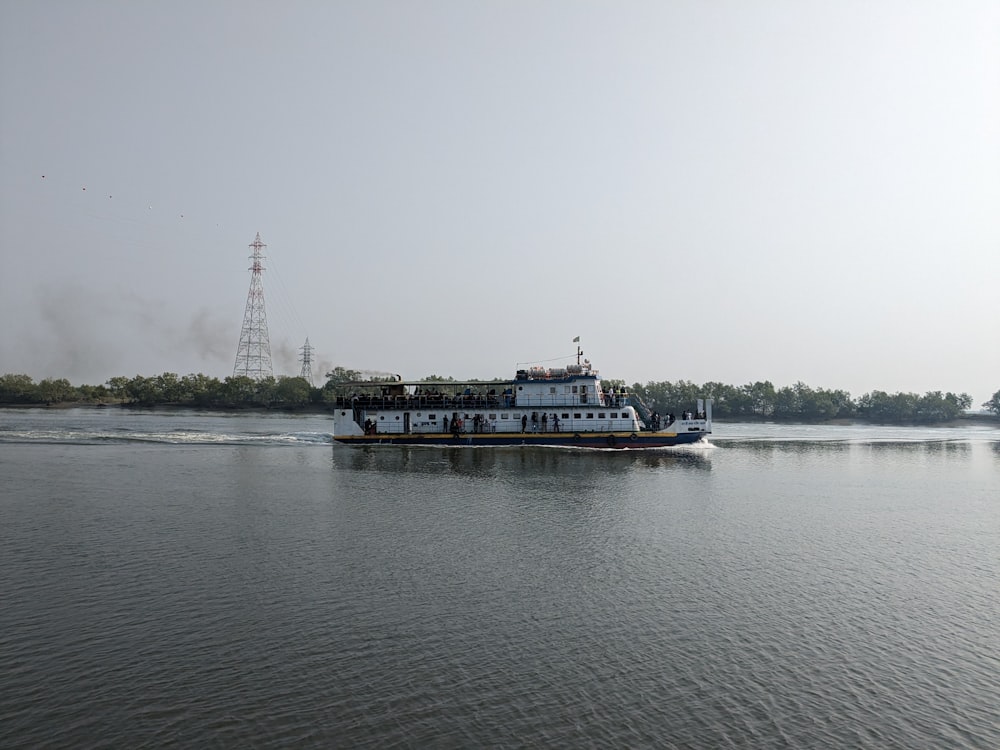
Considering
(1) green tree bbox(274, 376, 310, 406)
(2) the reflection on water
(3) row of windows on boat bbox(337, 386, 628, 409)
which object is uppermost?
(1) green tree bbox(274, 376, 310, 406)

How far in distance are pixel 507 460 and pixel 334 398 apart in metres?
119

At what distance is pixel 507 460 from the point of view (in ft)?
203

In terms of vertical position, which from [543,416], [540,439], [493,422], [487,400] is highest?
[487,400]

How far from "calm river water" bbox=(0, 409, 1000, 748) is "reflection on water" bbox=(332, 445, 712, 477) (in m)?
11.7

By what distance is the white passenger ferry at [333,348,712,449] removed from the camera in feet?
238

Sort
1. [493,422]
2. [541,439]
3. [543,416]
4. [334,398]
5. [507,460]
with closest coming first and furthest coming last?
[507,460] → [541,439] → [543,416] → [493,422] → [334,398]

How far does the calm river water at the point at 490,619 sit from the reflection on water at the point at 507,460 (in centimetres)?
1167

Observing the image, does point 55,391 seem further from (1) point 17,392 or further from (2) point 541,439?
(2) point 541,439

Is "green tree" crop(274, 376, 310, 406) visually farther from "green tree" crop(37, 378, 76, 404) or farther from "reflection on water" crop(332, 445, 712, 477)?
"reflection on water" crop(332, 445, 712, 477)

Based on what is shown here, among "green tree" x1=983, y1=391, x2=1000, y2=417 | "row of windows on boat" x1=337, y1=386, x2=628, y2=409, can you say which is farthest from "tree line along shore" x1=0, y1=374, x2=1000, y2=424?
"row of windows on boat" x1=337, y1=386, x2=628, y2=409

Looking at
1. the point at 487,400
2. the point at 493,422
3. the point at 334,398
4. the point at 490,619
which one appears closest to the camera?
the point at 490,619

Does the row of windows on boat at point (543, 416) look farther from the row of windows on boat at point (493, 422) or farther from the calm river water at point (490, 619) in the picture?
the calm river water at point (490, 619)

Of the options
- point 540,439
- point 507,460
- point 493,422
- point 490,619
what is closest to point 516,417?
point 493,422

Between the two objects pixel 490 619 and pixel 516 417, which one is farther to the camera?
pixel 516 417
